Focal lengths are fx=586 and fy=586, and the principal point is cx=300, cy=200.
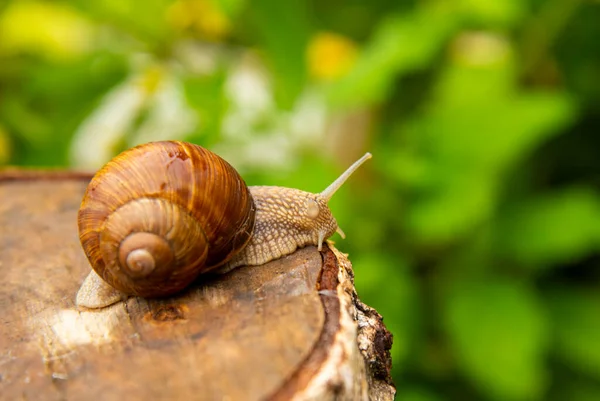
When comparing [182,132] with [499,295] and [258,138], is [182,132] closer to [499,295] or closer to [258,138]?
[258,138]

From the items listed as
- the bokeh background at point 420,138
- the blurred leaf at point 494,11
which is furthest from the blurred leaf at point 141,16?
the blurred leaf at point 494,11

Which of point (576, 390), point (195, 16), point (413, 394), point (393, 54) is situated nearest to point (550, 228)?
point (576, 390)

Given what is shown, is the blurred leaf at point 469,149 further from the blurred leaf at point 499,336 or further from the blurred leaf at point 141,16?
the blurred leaf at point 141,16

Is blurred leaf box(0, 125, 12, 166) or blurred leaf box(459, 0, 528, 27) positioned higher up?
blurred leaf box(459, 0, 528, 27)

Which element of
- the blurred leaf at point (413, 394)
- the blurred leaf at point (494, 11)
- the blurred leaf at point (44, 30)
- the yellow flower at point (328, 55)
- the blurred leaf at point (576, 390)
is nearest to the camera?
the blurred leaf at point (413, 394)

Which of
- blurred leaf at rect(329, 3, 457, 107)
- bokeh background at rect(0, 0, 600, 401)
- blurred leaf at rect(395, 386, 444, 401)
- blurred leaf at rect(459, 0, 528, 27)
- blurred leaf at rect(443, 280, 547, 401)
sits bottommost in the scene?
blurred leaf at rect(395, 386, 444, 401)

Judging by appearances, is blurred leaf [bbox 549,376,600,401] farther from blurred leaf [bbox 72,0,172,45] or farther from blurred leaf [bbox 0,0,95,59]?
blurred leaf [bbox 0,0,95,59]

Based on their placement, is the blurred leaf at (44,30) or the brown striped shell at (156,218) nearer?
the brown striped shell at (156,218)

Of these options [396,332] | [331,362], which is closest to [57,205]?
[331,362]

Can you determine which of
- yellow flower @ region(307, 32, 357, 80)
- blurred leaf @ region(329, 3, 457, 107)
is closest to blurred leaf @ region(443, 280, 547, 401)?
blurred leaf @ region(329, 3, 457, 107)
